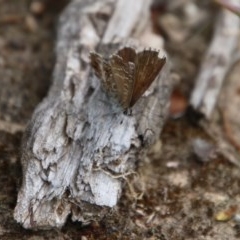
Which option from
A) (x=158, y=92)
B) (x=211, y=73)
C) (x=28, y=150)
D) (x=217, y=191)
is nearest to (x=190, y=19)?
(x=211, y=73)

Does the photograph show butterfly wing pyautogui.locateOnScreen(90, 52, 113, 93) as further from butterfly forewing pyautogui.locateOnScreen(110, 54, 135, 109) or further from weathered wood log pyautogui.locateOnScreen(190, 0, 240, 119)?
weathered wood log pyautogui.locateOnScreen(190, 0, 240, 119)

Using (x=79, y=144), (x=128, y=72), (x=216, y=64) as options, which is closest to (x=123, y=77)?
(x=128, y=72)

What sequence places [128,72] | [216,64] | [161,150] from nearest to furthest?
1. [128,72]
2. [161,150]
3. [216,64]

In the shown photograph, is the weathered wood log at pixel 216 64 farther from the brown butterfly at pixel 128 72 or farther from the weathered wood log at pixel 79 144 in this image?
the brown butterfly at pixel 128 72

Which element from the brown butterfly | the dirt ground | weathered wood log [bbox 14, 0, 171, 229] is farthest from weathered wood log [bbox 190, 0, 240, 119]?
the brown butterfly

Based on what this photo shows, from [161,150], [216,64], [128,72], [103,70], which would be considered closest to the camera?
[128,72]

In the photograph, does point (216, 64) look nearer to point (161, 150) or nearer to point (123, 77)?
point (161, 150)

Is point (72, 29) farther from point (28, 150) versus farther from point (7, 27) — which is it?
point (28, 150)
